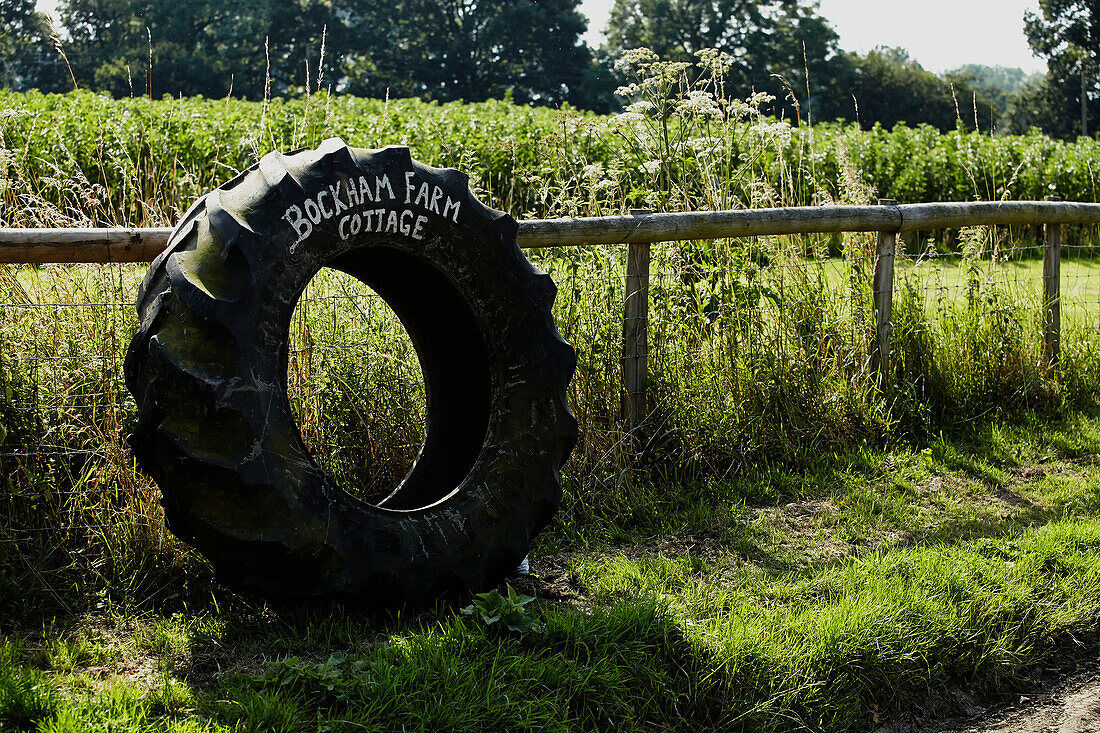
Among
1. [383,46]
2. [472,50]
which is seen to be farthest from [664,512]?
[472,50]

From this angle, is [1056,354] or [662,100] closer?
[662,100]

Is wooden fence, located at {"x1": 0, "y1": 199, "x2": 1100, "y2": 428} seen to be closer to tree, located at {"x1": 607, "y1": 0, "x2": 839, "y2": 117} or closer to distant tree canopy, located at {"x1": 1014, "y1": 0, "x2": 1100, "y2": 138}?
tree, located at {"x1": 607, "y1": 0, "x2": 839, "y2": 117}

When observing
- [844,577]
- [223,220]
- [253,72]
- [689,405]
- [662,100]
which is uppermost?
[253,72]

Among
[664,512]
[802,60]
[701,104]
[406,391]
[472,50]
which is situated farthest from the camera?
[472,50]

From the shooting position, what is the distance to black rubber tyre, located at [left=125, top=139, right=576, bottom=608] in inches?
126

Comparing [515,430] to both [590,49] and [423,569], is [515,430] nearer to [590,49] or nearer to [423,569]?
[423,569]

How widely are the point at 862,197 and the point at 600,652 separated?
14.9 ft

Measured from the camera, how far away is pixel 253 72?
47.2 meters

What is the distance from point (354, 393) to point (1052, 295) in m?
5.22

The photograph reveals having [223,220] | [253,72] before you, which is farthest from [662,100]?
[253,72]

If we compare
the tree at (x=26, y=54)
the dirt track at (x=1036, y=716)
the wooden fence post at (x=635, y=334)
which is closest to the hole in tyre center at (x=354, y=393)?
the wooden fence post at (x=635, y=334)

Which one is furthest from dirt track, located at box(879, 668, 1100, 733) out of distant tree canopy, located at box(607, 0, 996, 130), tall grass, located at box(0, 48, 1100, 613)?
distant tree canopy, located at box(607, 0, 996, 130)

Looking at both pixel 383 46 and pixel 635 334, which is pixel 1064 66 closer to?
pixel 383 46

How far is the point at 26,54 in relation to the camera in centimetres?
3316
